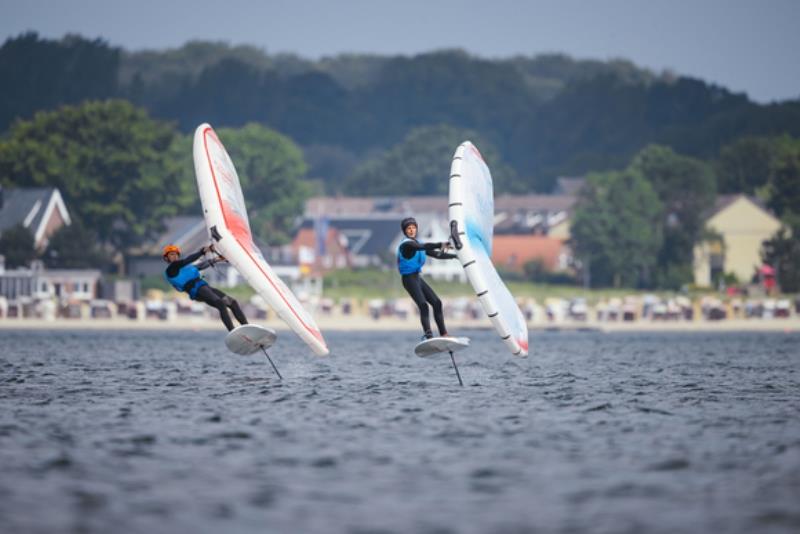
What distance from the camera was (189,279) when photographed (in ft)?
87.8

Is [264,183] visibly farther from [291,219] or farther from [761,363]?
[761,363]

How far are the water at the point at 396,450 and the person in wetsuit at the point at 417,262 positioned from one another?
150 cm

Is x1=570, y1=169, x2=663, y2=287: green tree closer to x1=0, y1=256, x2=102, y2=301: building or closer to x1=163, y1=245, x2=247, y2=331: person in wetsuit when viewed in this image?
x1=0, y1=256, x2=102, y2=301: building

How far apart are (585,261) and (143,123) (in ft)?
110

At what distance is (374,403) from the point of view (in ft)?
84.8

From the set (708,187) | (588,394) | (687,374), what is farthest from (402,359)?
(708,187)

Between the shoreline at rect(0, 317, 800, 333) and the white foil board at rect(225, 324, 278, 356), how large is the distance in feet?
134

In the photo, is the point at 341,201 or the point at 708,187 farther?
the point at 341,201

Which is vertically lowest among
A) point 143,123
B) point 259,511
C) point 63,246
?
point 259,511

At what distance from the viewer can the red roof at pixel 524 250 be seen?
140 metres

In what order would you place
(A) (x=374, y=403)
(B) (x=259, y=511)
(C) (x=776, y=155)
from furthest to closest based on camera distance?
(C) (x=776, y=155)
(A) (x=374, y=403)
(B) (x=259, y=511)

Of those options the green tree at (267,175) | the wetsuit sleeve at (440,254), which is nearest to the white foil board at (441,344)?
the wetsuit sleeve at (440,254)

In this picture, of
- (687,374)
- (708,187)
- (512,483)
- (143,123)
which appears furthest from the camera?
(708,187)

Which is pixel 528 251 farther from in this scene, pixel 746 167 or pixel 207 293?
pixel 207 293
